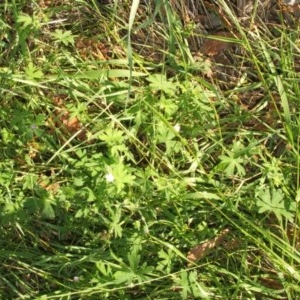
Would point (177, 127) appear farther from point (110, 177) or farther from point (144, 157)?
point (110, 177)

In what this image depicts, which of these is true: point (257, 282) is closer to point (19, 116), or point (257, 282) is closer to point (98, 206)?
point (98, 206)

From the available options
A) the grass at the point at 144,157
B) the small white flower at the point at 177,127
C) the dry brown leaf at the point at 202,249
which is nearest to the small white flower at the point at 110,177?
the grass at the point at 144,157

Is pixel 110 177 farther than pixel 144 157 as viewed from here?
No

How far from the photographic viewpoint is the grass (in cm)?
246

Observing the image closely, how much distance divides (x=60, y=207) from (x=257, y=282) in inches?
34.3

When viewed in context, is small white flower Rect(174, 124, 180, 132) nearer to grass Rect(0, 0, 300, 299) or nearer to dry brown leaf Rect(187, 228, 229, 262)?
grass Rect(0, 0, 300, 299)

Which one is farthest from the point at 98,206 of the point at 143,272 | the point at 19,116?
the point at 19,116

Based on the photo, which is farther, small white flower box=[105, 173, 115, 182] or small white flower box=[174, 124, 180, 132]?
small white flower box=[174, 124, 180, 132]

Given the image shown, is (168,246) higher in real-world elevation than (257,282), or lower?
higher

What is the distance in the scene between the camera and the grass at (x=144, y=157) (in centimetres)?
246

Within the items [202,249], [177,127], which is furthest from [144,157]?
[202,249]

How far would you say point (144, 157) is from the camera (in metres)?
2.55

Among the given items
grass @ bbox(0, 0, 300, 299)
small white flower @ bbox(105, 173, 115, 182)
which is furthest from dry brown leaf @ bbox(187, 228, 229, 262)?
small white flower @ bbox(105, 173, 115, 182)

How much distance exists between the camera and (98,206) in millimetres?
2393
